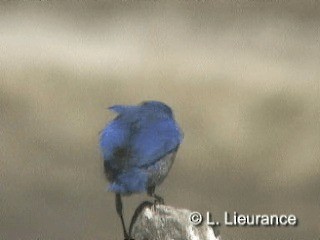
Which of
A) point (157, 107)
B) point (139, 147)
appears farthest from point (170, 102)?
point (139, 147)

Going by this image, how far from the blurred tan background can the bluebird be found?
0.02m

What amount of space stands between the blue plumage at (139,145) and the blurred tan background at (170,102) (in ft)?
0.08

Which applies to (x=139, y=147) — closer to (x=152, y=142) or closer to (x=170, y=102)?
(x=152, y=142)

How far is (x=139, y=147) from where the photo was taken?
1656mm

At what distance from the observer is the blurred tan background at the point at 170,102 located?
5.53ft

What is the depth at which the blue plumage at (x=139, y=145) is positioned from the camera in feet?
5.43

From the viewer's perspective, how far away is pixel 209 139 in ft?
5.59

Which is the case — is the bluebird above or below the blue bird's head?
below

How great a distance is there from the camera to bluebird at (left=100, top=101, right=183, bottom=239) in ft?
5.43

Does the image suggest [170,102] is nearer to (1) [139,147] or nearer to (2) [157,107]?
(2) [157,107]

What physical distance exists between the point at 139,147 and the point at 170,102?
5.4 inches

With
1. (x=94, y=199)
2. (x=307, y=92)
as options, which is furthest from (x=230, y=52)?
(x=94, y=199)

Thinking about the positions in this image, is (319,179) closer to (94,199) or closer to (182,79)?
(182,79)

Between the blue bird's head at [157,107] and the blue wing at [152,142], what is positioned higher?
the blue bird's head at [157,107]
